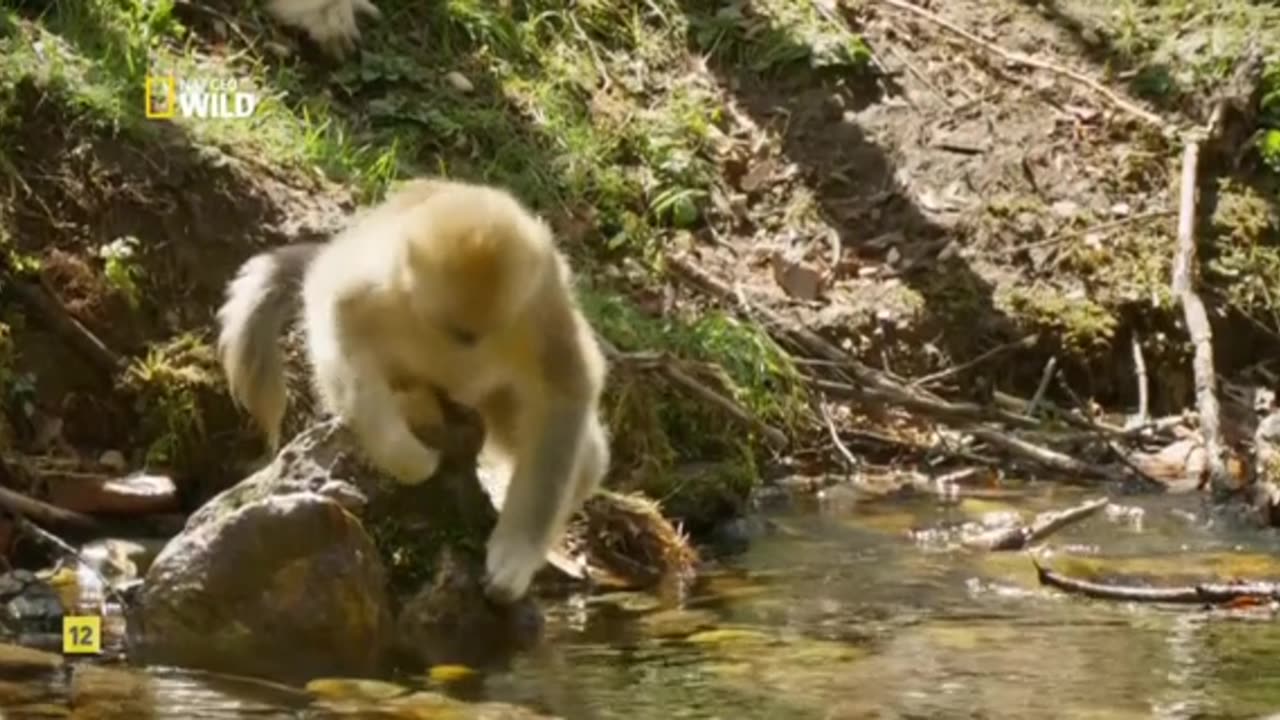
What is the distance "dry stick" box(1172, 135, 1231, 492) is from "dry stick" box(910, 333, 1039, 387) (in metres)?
0.61

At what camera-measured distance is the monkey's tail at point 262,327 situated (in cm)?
588

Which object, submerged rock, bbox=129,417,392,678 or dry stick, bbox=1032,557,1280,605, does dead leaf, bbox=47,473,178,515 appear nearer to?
submerged rock, bbox=129,417,392,678

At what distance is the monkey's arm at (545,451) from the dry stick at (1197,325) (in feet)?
10.3

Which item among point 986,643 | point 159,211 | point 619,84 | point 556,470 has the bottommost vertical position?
point 986,643

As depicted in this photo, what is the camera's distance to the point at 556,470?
5566 mm

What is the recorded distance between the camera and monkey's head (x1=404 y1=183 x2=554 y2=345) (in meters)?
4.92

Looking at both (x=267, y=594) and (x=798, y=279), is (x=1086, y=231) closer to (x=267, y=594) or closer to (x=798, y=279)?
(x=798, y=279)

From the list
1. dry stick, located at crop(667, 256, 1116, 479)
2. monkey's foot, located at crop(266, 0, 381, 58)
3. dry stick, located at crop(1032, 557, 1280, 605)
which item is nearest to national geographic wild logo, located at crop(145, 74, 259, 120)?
monkey's foot, located at crop(266, 0, 381, 58)

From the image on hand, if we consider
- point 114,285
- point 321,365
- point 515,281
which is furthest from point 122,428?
point 515,281

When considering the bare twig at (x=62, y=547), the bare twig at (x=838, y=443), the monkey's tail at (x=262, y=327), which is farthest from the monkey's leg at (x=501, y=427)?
the bare twig at (x=838, y=443)

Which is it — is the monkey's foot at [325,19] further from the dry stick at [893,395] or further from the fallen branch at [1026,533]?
the fallen branch at [1026,533]

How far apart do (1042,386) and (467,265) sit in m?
4.65

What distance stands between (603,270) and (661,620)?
3.20 meters

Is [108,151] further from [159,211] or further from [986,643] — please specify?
[986,643]
